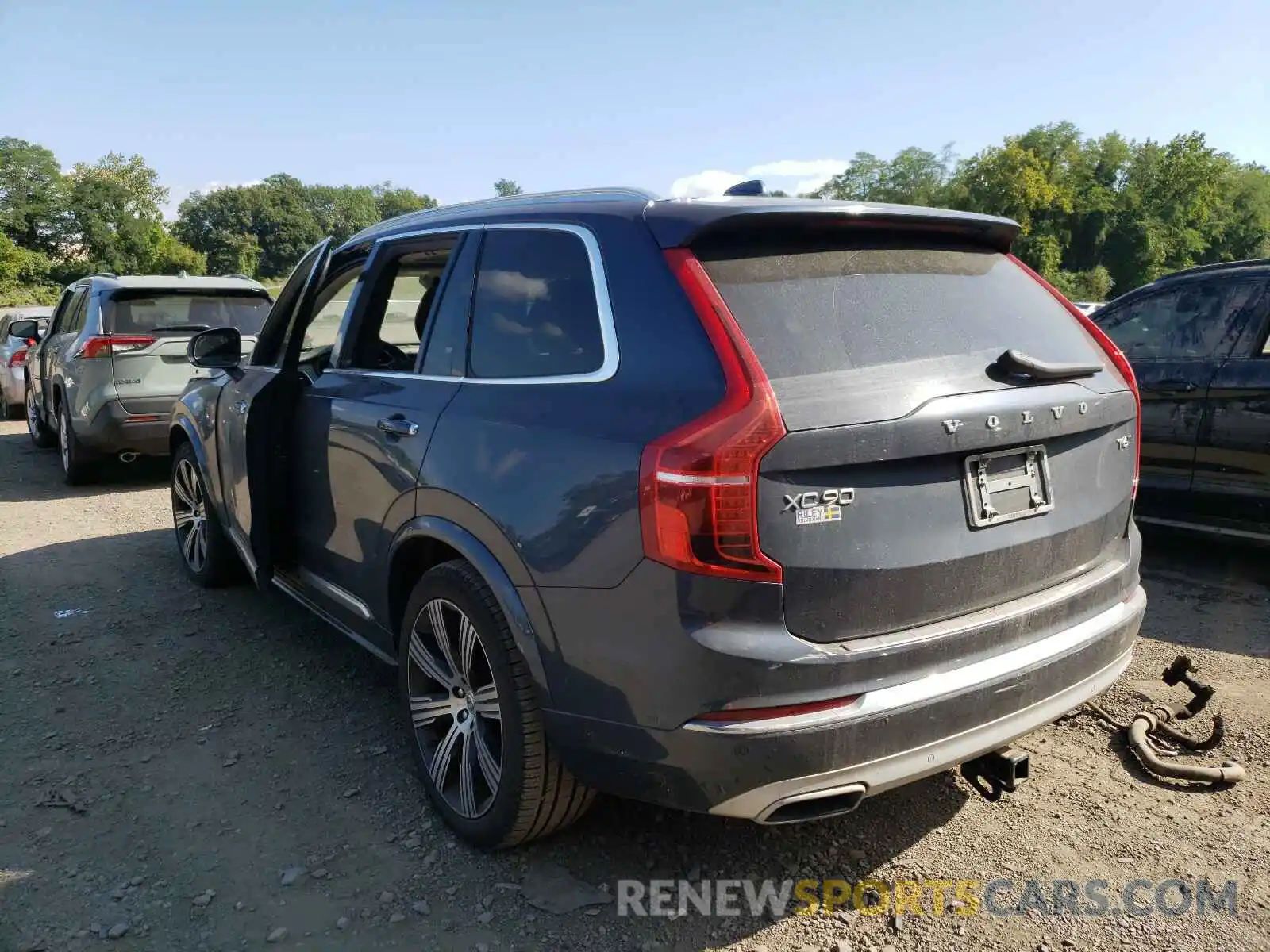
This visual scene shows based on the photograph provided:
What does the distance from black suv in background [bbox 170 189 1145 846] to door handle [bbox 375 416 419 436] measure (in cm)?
2

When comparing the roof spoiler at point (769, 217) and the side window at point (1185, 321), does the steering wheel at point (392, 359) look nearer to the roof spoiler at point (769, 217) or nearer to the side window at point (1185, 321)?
the roof spoiler at point (769, 217)

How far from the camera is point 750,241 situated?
2467 millimetres

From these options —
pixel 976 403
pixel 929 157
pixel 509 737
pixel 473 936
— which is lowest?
pixel 473 936

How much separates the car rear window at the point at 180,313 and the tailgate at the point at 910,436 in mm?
7078

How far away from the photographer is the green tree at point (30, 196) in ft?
225

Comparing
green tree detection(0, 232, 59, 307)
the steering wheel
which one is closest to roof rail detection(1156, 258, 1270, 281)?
the steering wheel

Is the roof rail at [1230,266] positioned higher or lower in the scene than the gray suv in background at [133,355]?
higher

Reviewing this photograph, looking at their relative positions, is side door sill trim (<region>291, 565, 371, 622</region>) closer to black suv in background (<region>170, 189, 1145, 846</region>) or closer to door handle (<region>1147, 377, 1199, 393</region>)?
black suv in background (<region>170, 189, 1145, 846</region>)

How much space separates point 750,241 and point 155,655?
370 cm

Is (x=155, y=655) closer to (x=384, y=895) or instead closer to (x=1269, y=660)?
(x=384, y=895)

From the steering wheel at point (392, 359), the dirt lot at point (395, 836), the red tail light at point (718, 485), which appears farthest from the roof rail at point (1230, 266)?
the steering wheel at point (392, 359)

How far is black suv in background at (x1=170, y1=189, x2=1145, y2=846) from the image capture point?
2158 millimetres

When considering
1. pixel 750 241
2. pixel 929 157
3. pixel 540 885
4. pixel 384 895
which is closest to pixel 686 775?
pixel 540 885

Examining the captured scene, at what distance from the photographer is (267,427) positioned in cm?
405
